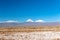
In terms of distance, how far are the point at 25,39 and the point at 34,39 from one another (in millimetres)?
1286

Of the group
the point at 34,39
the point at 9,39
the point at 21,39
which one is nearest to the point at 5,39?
the point at 9,39

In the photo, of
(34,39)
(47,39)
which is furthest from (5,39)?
(47,39)

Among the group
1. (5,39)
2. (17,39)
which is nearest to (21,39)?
(17,39)

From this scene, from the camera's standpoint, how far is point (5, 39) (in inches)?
1028

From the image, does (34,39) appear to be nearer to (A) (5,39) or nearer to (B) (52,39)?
(B) (52,39)

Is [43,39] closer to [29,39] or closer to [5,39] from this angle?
[29,39]

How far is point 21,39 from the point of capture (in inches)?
1019

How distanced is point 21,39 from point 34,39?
1.83 m

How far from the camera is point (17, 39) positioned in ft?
84.7

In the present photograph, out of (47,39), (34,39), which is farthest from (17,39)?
(47,39)

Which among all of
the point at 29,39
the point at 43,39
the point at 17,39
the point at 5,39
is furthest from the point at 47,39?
the point at 5,39

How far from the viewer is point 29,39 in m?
25.9

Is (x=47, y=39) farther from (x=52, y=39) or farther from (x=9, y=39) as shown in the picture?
(x=9, y=39)

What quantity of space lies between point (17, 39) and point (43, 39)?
11.9 feet
